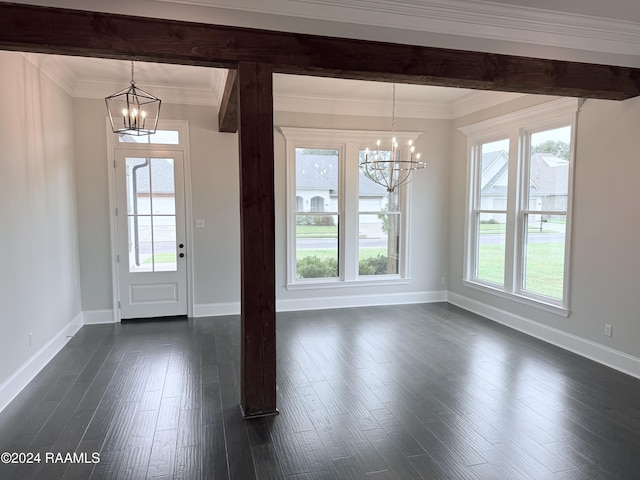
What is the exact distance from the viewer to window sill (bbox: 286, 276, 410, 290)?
229 inches

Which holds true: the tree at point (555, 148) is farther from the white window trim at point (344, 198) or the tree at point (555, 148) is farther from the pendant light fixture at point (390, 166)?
the white window trim at point (344, 198)

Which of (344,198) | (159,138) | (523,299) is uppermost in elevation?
(159,138)

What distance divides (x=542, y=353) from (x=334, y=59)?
11.6 ft

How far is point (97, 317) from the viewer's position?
204 inches

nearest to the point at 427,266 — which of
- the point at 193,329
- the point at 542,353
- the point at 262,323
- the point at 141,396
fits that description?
the point at 542,353

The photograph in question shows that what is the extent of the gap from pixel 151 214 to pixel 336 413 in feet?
11.9

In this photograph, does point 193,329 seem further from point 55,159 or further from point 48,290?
point 55,159

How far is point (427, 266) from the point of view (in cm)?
634

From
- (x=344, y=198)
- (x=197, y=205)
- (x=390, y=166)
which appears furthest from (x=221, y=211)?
(x=390, y=166)

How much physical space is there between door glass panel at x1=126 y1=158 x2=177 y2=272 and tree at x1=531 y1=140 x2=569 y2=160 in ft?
14.7

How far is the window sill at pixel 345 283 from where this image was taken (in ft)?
19.1

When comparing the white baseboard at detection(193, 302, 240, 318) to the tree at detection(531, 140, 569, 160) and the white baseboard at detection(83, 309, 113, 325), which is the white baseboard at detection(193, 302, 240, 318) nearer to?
the white baseboard at detection(83, 309, 113, 325)

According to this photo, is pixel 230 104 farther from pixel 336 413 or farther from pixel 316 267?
pixel 336 413

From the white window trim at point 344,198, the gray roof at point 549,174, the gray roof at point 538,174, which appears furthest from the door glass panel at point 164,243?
the gray roof at point 549,174
